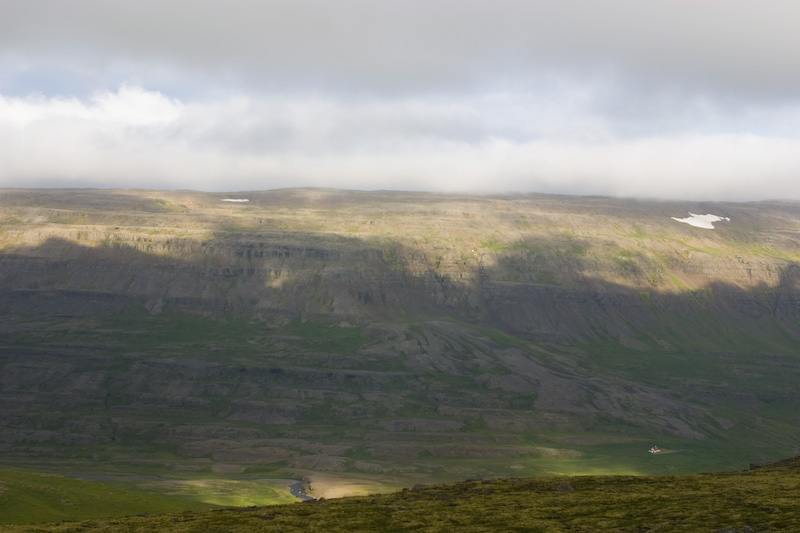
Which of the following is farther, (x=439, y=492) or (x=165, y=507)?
(x=165, y=507)

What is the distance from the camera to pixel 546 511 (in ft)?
291

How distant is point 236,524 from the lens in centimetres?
8875

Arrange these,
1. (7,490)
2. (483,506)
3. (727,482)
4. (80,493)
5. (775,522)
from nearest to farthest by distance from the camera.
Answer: (775,522), (483,506), (727,482), (7,490), (80,493)

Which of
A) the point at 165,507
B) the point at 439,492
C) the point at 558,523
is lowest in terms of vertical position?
the point at 165,507

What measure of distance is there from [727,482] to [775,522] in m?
28.9

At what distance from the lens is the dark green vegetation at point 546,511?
261ft

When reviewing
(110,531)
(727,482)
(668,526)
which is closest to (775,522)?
(668,526)

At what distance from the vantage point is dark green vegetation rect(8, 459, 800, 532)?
7962 centimetres

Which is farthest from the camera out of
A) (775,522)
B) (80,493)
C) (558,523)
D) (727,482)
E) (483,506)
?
(80,493)

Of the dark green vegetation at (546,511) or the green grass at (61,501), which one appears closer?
the dark green vegetation at (546,511)

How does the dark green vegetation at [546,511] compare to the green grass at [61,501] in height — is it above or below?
above

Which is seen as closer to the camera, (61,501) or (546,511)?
(546,511)

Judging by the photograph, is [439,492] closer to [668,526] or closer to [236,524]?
[236,524]

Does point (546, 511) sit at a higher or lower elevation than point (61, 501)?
higher
